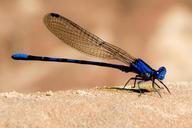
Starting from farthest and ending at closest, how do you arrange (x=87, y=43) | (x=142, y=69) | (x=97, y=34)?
(x=97, y=34) < (x=87, y=43) < (x=142, y=69)

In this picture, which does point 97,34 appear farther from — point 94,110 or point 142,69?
point 94,110

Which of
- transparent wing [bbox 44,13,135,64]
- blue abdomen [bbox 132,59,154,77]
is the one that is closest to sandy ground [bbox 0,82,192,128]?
blue abdomen [bbox 132,59,154,77]

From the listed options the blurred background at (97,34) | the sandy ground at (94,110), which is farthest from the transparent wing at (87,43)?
the blurred background at (97,34)

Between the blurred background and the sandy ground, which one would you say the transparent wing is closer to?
the sandy ground

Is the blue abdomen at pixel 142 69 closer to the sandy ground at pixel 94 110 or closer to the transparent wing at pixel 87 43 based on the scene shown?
the transparent wing at pixel 87 43

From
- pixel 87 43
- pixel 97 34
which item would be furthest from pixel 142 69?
pixel 97 34

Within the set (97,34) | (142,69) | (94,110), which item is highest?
(97,34)

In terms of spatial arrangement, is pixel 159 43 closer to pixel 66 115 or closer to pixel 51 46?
pixel 51 46
